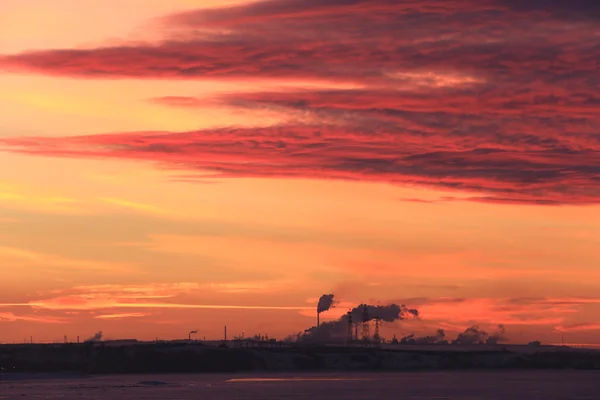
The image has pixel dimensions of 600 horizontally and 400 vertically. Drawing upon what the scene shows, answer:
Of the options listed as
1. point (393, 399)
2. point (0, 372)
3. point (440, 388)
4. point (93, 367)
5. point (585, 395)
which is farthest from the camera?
point (93, 367)

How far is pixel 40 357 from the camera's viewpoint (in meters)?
197

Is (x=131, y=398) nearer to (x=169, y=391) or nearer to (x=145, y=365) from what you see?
(x=169, y=391)

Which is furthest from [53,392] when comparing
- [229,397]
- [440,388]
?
[440,388]

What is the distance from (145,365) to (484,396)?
108 m

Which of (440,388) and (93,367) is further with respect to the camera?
(93,367)

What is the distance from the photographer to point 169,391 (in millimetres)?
109812

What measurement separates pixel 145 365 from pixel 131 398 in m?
105

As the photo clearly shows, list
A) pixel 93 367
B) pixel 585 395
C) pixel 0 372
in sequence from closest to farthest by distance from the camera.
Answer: pixel 585 395
pixel 0 372
pixel 93 367

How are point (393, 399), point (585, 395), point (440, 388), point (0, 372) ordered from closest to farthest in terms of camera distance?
1. point (393, 399)
2. point (585, 395)
3. point (440, 388)
4. point (0, 372)

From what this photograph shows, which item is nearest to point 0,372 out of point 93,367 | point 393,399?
point 93,367

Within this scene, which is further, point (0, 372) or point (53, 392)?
point (0, 372)

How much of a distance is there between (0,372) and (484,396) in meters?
94.8

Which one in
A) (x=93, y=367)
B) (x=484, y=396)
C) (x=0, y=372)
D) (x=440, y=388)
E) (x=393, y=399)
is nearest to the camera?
(x=393, y=399)

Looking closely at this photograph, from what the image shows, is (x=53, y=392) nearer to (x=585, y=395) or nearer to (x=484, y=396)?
(x=484, y=396)
